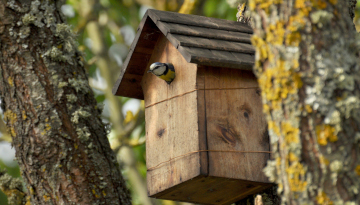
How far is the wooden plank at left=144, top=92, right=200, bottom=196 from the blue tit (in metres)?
0.14

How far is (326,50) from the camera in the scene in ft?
5.33

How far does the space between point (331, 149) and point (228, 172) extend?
108 cm

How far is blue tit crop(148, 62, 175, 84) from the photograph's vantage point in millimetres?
2873

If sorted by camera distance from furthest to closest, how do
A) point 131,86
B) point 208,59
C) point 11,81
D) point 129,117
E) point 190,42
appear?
point 129,117 < point 131,86 < point 11,81 < point 190,42 < point 208,59

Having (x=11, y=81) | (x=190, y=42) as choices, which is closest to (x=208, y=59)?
(x=190, y=42)

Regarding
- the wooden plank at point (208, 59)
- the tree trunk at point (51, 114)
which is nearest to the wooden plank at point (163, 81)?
the wooden plank at point (208, 59)

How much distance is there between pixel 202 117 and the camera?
2635mm

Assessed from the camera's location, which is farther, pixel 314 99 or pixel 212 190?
pixel 212 190

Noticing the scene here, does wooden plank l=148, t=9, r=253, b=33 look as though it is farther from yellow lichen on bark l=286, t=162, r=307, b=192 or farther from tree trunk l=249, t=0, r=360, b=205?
yellow lichen on bark l=286, t=162, r=307, b=192

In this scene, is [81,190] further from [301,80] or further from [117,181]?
[301,80]

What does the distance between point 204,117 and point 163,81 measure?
497 millimetres

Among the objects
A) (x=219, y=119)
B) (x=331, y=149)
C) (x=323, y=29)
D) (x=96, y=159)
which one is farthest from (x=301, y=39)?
(x=96, y=159)

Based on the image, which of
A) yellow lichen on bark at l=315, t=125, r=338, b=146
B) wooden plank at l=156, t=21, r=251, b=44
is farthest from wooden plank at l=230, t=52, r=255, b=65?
yellow lichen on bark at l=315, t=125, r=338, b=146

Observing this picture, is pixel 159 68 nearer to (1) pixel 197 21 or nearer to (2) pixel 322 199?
(1) pixel 197 21
